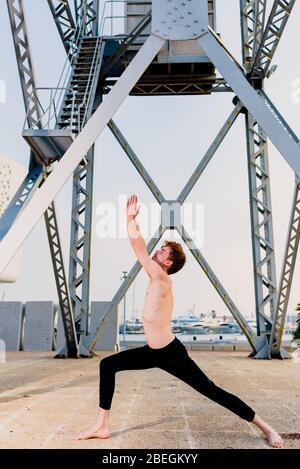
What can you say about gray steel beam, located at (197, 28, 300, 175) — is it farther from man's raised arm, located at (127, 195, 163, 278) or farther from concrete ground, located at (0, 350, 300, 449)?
man's raised arm, located at (127, 195, 163, 278)

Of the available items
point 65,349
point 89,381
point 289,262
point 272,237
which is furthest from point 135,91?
point 89,381

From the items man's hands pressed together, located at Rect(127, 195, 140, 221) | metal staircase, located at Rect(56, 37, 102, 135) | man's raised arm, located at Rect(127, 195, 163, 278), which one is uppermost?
metal staircase, located at Rect(56, 37, 102, 135)

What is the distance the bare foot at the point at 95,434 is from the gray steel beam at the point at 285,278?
6.85 meters

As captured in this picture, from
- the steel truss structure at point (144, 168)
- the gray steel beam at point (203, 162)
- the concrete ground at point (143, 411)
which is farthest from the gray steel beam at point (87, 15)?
the concrete ground at point (143, 411)

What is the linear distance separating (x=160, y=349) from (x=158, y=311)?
32cm

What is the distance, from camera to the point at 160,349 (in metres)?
3.35

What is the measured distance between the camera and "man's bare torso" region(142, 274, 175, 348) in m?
3.26

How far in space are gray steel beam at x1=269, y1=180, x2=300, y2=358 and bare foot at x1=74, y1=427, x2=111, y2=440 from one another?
6.85m

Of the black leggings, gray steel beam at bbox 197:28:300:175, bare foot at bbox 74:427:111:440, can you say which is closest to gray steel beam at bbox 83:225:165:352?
gray steel beam at bbox 197:28:300:175

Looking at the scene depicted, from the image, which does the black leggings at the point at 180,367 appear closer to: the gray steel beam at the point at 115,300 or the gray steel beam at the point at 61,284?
the gray steel beam at the point at 61,284

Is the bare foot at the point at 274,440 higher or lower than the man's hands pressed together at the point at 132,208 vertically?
lower

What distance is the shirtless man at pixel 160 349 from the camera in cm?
326
